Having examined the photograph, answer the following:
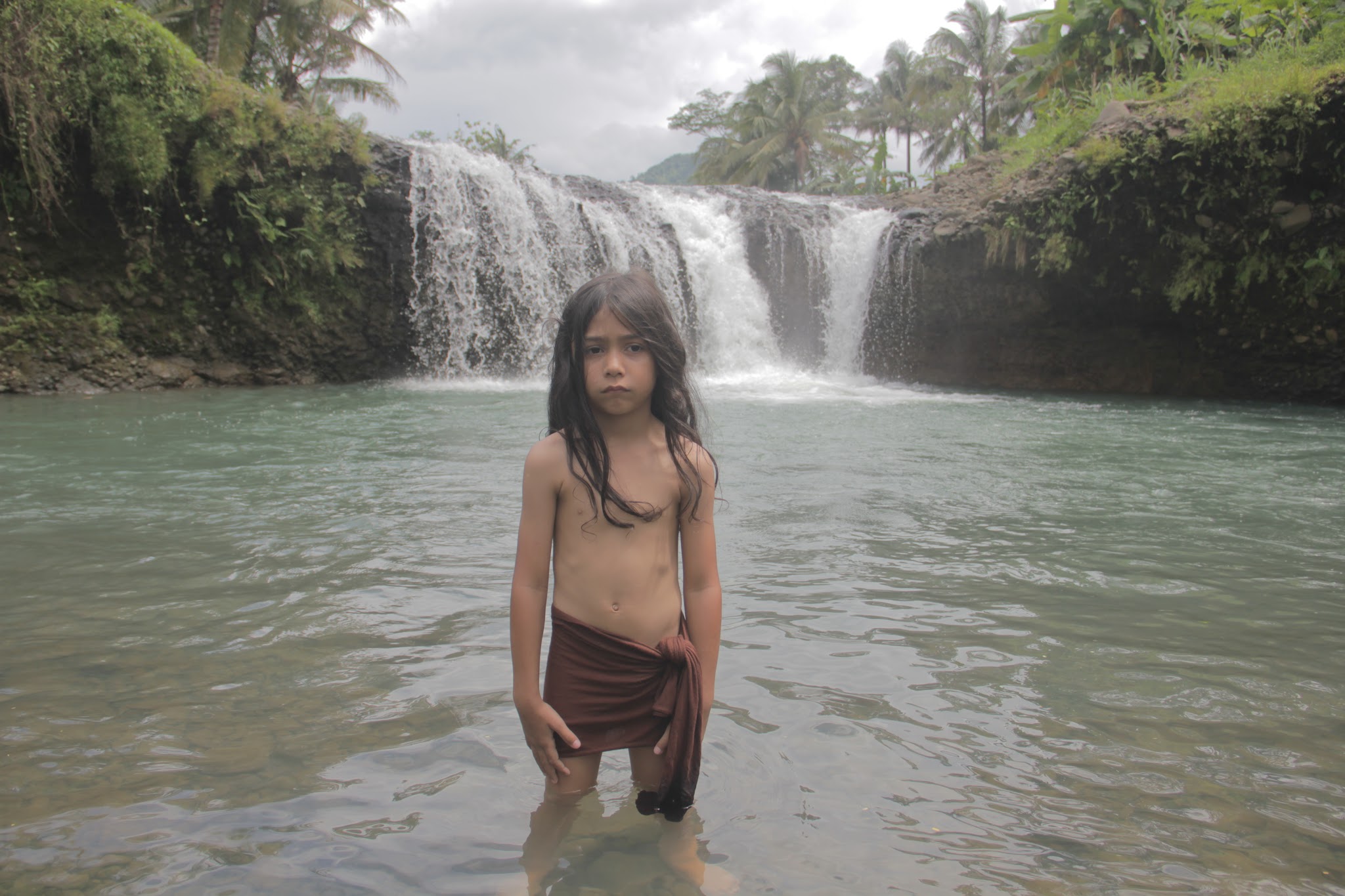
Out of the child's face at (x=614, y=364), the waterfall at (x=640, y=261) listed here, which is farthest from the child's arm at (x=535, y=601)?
the waterfall at (x=640, y=261)

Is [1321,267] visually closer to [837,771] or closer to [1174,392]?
[1174,392]

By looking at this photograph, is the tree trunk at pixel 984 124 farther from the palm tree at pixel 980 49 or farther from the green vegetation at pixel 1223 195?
the green vegetation at pixel 1223 195

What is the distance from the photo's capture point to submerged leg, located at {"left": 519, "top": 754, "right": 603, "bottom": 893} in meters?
1.88

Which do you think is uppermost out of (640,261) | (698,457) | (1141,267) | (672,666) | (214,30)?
(214,30)

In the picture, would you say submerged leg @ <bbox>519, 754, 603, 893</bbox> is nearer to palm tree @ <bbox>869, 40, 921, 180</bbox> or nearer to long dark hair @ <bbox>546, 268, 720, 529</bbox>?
long dark hair @ <bbox>546, 268, 720, 529</bbox>

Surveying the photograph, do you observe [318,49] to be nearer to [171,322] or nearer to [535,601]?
[171,322]

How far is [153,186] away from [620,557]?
13.8 metres

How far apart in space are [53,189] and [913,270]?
44.2ft

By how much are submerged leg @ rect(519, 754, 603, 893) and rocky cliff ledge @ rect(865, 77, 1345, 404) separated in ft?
43.6

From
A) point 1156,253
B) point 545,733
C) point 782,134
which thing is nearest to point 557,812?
point 545,733

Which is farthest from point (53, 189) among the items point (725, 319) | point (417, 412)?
point (725, 319)

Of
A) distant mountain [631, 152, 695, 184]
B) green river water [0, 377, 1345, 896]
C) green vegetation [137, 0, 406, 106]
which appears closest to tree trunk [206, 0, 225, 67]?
green vegetation [137, 0, 406, 106]

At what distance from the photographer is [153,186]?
12.9 metres

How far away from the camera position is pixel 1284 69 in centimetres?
1185
